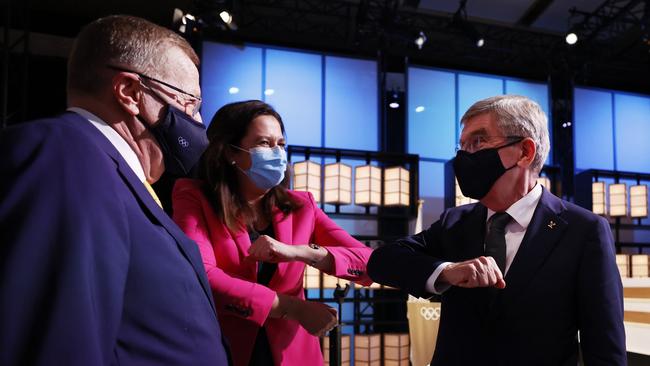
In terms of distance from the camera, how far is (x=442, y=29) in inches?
346

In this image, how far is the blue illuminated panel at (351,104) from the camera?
29.1ft

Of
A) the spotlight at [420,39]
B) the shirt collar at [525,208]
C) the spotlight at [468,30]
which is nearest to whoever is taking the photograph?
the shirt collar at [525,208]

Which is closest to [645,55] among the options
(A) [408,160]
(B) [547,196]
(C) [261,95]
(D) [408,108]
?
(D) [408,108]

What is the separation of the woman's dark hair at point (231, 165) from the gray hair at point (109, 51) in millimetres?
752

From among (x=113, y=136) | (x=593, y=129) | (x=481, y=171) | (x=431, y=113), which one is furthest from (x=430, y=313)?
(x=593, y=129)

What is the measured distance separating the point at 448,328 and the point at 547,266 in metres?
0.32

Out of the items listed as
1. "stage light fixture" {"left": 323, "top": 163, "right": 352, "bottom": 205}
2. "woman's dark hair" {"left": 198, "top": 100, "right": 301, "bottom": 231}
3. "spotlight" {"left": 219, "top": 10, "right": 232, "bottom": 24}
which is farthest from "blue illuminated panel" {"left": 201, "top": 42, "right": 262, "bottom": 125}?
"woman's dark hair" {"left": 198, "top": 100, "right": 301, "bottom": 231}

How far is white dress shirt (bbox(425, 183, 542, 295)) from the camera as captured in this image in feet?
4.80

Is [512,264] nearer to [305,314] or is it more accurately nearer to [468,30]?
[305,314]

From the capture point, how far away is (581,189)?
8.89 metres

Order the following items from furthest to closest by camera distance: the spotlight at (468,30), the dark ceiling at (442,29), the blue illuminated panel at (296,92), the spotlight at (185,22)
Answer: the blue illuminated panel at (296,92), the spotlight at (468,30), the dark ceiling at (442,29), the spotlight at (185,22)

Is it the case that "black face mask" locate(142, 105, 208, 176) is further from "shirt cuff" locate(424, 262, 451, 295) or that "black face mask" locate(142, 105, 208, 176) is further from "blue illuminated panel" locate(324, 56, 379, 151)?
"blue illuminated panel" locate(324, 56, 379, 151)

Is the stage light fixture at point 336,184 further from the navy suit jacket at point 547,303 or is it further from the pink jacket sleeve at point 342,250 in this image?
the navy suit jacket at point 547,303

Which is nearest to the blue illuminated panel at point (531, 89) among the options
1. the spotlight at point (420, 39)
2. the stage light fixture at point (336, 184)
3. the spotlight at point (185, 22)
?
the spotlight at point (420, 39)
